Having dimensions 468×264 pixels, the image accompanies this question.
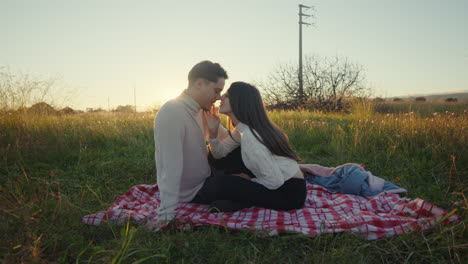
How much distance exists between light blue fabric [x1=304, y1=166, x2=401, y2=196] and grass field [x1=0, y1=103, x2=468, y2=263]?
53cm

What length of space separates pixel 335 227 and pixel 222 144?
5.39 ft

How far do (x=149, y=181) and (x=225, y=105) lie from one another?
2205 mm

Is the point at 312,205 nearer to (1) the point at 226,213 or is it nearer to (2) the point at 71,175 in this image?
(1) the point at 226,213

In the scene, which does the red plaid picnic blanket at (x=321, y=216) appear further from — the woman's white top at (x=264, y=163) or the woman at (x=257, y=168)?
the woman's white top at (x=264, y=163)

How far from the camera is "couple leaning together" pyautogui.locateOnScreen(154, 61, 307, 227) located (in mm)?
3162

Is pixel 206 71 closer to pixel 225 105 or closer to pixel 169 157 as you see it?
pixel 225 105

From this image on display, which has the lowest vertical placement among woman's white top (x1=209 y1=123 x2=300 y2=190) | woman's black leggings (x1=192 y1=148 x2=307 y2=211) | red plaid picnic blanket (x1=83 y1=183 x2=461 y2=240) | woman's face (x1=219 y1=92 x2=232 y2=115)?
red plaid picnic blanket (x1=83 y1=183 x2=461 y2=240)

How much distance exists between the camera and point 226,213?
3.36 m

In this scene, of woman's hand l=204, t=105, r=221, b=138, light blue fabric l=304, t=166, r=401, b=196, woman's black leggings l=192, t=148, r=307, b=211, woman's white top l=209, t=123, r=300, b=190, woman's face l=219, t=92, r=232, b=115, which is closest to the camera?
woman's white top l=209, t=123, r=300, b=190

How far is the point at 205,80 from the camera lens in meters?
3.54

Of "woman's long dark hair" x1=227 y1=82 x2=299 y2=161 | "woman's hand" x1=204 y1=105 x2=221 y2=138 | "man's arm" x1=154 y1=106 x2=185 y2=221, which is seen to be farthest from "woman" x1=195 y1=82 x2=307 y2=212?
"man's arm" x1=154 y1=106 x2=185 y2=221

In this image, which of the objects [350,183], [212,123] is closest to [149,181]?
[212,123]

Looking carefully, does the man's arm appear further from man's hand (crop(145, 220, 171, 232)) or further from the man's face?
the man's face

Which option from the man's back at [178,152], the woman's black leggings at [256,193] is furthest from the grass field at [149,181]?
the woman's black leggings at [256,193]
